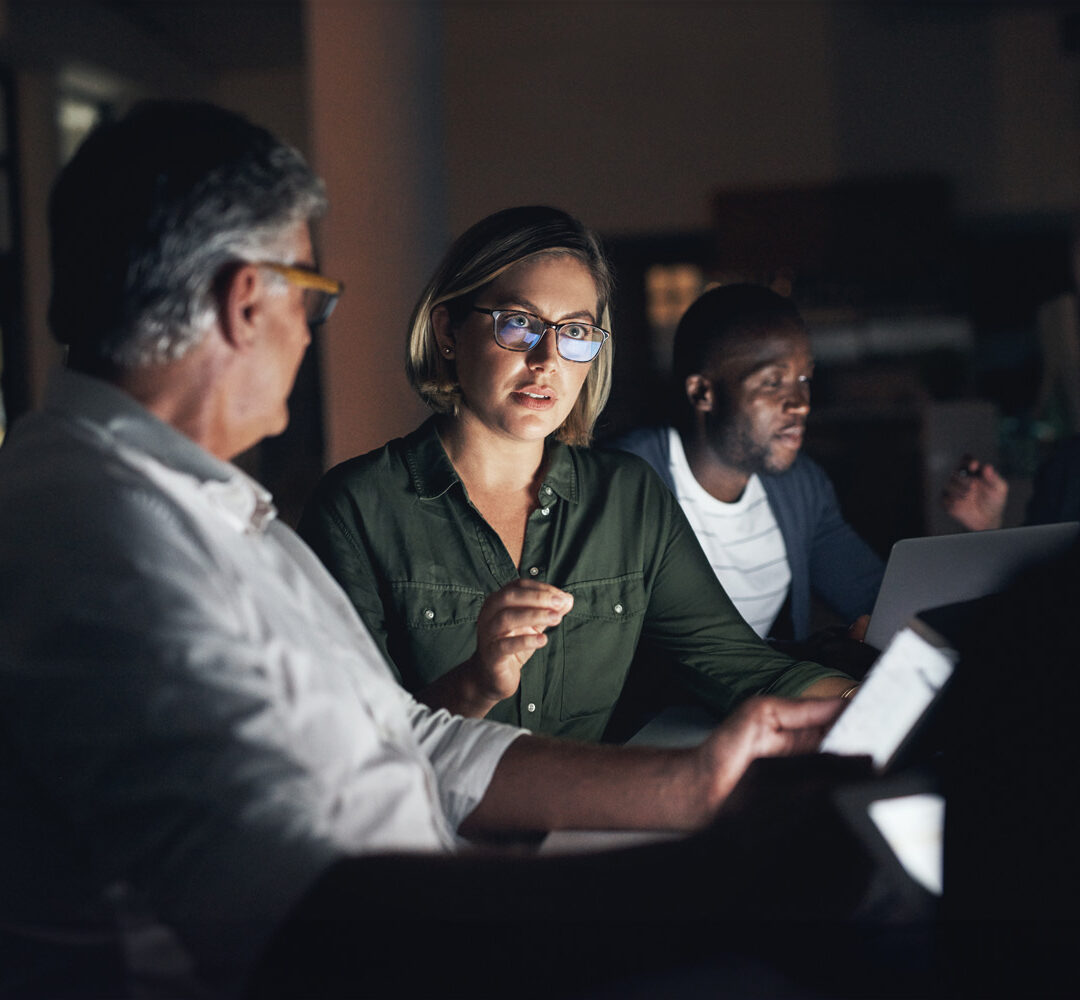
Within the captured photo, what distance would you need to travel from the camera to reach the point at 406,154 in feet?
13.4

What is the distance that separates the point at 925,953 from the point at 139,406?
78 centimetres

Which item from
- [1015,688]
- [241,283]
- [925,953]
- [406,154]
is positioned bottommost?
[925,953]

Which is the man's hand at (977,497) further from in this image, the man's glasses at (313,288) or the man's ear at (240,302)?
the man's ear at (240,302)

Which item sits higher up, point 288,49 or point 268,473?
point 288,49

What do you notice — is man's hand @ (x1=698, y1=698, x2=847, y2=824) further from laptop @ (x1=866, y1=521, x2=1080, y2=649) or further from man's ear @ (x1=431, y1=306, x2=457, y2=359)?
man's ear @ (x1=431, y1=306, x2=457, y2=359)

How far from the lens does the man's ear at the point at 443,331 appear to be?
170cm

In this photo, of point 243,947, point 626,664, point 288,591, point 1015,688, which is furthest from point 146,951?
point 626,664

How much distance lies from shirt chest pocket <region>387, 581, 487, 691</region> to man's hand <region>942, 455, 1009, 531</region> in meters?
1.25

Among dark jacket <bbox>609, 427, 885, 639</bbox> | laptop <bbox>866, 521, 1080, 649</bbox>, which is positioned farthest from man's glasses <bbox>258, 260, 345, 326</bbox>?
dark jacket <bbox>609, 427, 885, 639</bbox>

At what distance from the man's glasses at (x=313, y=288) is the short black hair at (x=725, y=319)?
52.0 inches

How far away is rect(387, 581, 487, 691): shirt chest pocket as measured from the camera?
1563mm

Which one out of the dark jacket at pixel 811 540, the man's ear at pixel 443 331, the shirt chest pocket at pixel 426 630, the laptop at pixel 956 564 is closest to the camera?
the laptop at pixel 956 564

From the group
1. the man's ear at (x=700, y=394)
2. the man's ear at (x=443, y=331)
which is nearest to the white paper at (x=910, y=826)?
the man's ear at (x=443, y=331)

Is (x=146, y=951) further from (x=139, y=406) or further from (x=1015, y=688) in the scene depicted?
(x=1015, y=688)
